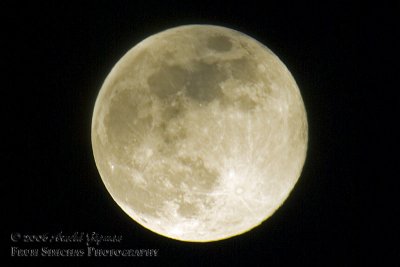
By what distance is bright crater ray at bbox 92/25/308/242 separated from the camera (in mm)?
5457

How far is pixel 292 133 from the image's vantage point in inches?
235

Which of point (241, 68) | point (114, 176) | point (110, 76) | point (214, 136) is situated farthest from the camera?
point (110, 76)

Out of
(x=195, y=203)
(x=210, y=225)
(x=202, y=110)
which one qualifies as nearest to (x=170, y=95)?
(x=202, y=110)

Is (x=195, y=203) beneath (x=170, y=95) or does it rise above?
beneath

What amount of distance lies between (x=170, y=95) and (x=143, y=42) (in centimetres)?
125

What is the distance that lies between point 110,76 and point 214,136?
187cm

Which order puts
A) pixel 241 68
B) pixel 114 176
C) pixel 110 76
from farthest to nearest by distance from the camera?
pixel 110 76
pixel 114 176
pixel 241 68

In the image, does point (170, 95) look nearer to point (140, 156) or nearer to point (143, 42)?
point (140, 156)

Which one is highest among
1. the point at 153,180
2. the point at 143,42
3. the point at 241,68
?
the point at 143,42

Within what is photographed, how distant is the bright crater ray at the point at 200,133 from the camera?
546 centimetres

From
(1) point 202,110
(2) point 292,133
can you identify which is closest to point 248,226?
(2) point 292,133

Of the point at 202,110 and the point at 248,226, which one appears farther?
the point at 248,226

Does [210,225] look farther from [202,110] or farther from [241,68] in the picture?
[241,68]

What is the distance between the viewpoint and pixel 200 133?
5422 mm
